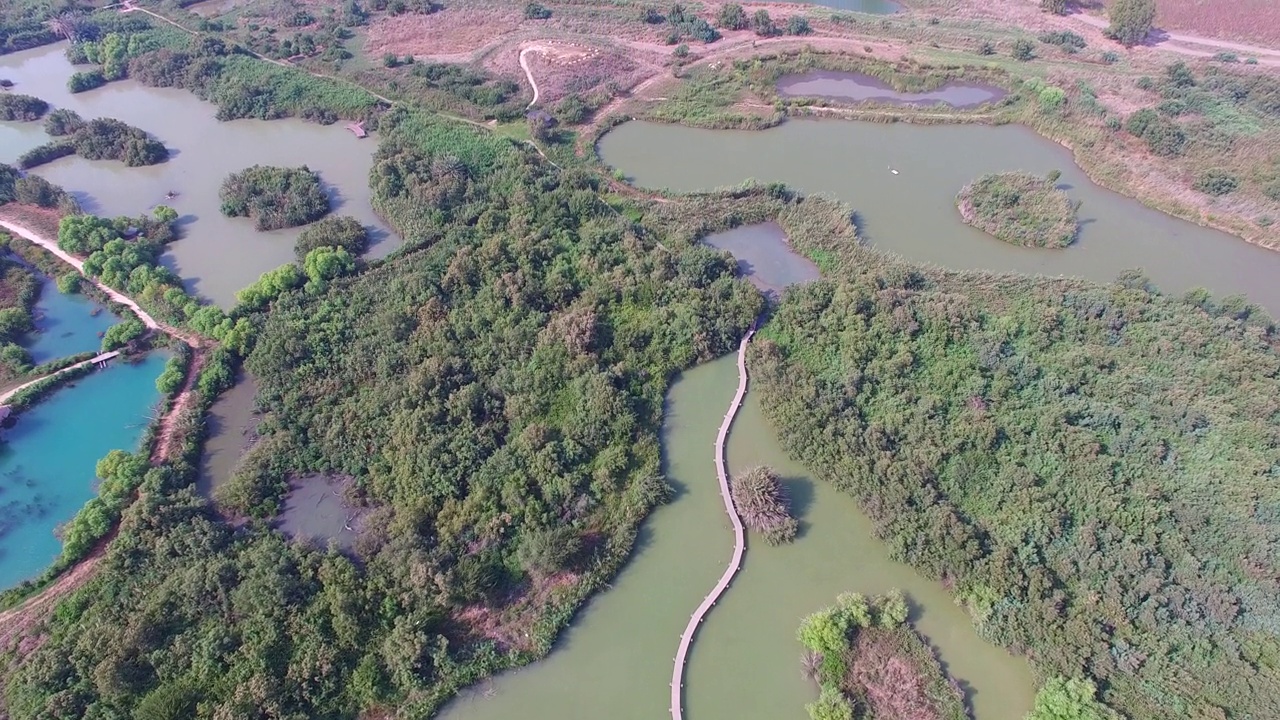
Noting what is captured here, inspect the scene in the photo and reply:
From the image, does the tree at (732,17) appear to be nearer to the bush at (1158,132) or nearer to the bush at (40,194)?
the bush at (1158,132)

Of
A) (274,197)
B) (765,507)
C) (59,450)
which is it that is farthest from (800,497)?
(274,197)

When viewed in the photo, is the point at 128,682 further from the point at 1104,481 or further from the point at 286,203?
the point at 1104,481

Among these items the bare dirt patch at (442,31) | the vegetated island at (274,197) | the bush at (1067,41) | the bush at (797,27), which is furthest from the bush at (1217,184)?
the vegetated island at (274,197)

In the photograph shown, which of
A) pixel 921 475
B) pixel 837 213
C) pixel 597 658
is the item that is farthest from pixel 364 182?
pixel 921 475

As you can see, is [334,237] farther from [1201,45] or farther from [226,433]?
[1201,45]

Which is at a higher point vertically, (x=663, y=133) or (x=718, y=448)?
(x=663, y=133)

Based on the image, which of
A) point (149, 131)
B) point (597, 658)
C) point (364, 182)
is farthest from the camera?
point (149, 131)
